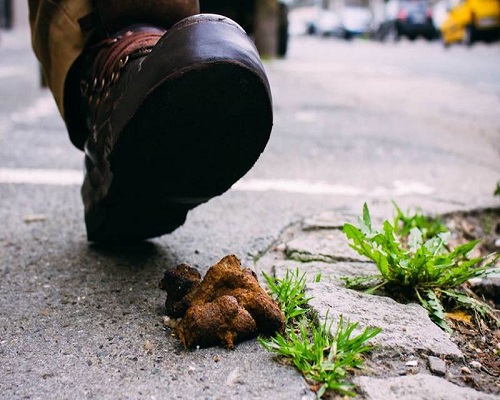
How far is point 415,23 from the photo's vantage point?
919 inches

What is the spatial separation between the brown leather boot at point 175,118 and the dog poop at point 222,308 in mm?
190

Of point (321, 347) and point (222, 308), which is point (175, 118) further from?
point (321, 347)

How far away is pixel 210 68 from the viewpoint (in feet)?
3.81

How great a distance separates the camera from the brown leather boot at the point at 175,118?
46.5 inches

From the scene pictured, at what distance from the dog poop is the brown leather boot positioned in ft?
0.62

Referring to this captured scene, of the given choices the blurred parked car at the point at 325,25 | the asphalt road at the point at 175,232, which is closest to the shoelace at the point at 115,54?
the asphalt road at the point at 175,232

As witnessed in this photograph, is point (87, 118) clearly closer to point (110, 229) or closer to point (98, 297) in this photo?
point (110, 229)

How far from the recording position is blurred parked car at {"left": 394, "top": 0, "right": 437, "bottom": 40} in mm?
23328

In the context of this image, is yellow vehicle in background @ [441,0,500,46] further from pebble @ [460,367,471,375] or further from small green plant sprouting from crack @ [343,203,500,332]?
pebble @ [460,367,471,375]

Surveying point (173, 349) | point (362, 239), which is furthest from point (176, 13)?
point (173, 349)

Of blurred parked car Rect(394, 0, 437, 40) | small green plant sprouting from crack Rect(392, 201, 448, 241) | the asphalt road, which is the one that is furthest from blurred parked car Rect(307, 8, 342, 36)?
small green plant sprouting from crack Rect(392, 201, 448, 241)

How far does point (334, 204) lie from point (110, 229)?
919 millimetres

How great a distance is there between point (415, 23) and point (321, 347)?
2389cm

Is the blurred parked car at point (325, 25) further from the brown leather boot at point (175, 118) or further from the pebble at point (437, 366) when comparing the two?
the pebble at point (437, 366)
